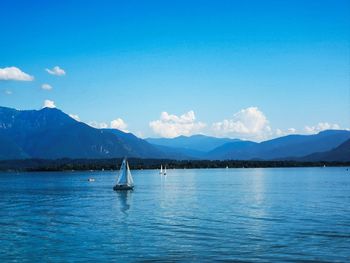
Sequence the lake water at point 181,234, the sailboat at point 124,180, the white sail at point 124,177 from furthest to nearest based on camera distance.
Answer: the white sail at point 124,177
the sailboat at point 124,180
the lake water at point 181,234

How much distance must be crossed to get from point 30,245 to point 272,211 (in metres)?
36.5

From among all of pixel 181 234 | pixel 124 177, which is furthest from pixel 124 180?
pixel 181 234

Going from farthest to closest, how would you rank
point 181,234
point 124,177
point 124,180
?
1. point 124,177
2. point 124,180
3. point 181,234

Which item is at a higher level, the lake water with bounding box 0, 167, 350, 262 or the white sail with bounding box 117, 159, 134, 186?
the white sail with bounding box 117, 159, 134, 186

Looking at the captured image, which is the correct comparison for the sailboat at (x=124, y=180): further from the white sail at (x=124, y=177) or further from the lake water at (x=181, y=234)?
the lake water at (x=181, y=234)

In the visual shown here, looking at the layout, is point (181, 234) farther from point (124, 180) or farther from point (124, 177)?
point (124, 177)

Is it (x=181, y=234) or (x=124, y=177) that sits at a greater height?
(x=124, y=177)

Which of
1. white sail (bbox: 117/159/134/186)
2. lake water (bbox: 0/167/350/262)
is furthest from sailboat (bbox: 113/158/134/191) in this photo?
lake water (bbox: 0/167/350/262)

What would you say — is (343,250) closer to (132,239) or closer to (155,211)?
(132,239)

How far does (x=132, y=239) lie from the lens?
47.9m

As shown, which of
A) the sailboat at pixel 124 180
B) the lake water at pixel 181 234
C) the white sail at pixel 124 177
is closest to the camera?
the lake water at pixel 181 234

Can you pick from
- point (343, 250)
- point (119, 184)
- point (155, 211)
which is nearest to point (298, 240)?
point (343, 250)

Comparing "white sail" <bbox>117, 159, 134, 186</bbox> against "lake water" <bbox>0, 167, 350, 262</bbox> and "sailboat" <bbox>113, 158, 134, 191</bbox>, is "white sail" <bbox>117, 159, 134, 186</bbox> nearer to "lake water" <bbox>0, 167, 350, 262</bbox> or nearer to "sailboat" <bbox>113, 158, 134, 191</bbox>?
"sailboat" <bbox>113, 158, 134, 191</bbox>

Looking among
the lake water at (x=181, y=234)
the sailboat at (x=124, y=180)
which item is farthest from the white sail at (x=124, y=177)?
the lake water at (x=181, y=234)
